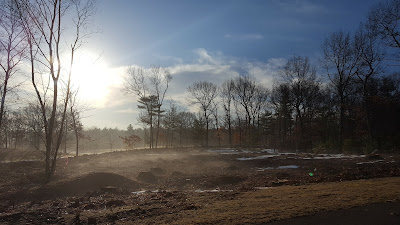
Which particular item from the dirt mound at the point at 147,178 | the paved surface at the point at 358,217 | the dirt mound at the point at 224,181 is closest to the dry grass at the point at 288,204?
the paved surface at the point at 358,217

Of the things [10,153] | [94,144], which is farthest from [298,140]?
[94,144]

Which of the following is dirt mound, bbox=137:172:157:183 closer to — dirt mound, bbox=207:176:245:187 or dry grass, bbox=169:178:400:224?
dirt mound, bbox=207:176:245:187

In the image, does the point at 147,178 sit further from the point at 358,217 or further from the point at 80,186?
the point at 358,217

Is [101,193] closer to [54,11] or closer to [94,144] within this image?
[54,11]

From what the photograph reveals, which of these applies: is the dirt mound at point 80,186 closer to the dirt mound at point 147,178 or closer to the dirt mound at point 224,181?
the dirt mound at point 147,178

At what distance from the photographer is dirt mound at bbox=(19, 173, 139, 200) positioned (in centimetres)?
1131

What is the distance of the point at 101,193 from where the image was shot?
36.6 feet

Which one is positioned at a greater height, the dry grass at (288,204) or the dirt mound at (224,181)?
the dry grass at (288,204)

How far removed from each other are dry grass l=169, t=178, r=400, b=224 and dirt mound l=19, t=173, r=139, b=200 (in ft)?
22.6

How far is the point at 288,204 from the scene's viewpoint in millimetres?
7047

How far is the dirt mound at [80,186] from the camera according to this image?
11312mm

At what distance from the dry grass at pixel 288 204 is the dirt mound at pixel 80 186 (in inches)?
271

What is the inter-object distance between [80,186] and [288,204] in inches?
390

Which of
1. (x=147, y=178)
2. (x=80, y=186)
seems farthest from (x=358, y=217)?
A: (x=147, y=178)
